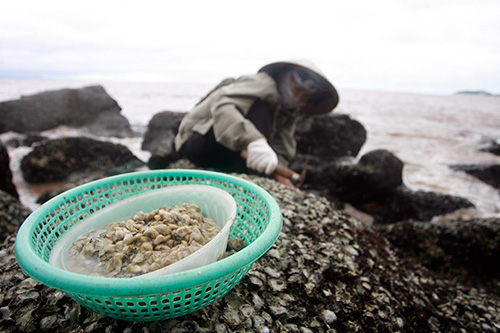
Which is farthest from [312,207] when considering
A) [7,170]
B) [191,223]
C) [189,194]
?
[7,170]

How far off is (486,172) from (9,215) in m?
14.2

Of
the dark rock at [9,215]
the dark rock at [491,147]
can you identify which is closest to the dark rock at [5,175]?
the dark rock at [9,215]

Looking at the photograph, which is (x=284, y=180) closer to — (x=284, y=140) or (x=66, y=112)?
(x=284, y=140)

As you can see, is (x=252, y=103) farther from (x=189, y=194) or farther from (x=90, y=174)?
(x=90, y=174)

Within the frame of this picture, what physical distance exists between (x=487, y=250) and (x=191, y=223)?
4.64m

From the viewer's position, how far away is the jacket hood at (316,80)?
13.3 ft

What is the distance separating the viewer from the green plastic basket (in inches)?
→ 45.3

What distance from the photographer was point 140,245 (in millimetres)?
1791

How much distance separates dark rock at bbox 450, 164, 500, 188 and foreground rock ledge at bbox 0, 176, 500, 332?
925cm

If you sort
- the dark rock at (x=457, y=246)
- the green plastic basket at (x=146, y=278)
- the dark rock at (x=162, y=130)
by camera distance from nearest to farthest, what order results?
the green plastic basket at (x=146, y=278)
the dark rock at (x=457, y=246)
the dark rock at (x=162, y=130)

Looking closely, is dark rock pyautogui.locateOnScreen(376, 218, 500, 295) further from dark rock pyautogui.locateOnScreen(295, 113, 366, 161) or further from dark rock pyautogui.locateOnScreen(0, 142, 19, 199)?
dark rock pyautogui.locateOnScreen(0, 142, 19, 199)

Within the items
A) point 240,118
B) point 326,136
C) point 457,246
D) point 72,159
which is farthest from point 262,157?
point 326,136

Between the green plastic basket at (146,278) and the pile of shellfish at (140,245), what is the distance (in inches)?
7.5

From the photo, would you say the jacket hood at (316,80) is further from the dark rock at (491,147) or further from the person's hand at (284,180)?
the dark rock at (491,147)
